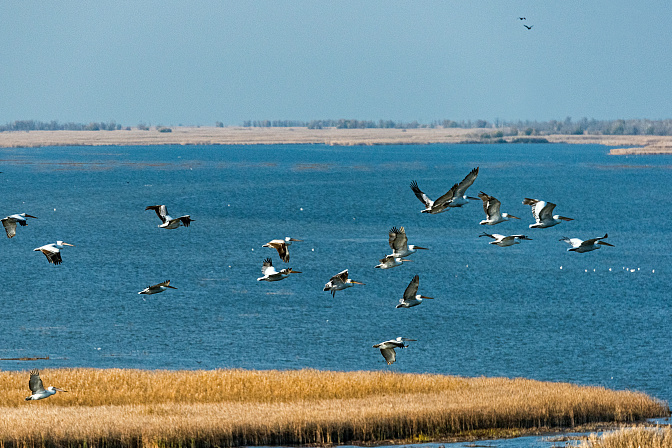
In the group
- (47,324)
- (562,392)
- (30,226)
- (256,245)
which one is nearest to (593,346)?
(562,392)

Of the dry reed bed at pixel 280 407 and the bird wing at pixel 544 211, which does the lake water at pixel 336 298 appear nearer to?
the dry reed bed at pixel 280 407

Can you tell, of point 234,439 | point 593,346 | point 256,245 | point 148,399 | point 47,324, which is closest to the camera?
point 234,439

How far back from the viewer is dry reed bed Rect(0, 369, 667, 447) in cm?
3672

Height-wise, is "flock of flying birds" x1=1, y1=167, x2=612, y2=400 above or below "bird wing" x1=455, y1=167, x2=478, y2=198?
below

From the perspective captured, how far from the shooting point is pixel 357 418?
127 feet

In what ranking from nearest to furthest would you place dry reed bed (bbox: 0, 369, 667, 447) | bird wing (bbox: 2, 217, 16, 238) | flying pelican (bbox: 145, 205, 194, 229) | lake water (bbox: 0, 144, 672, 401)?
bird wing (bbox: 2, 217, 16, 238) < flying pelican (bbox: 145, 205, 194, 229) < dry reed bed (bbox: 0, 369, 667, 447) < lake water (bbox: 0, 144, 672, 401)

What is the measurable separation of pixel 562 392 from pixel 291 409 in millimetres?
13459

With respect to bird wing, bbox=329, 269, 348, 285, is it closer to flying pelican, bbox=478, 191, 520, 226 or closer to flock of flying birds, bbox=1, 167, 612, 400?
flock of flying birds, bbox=1, 167, 612, 400

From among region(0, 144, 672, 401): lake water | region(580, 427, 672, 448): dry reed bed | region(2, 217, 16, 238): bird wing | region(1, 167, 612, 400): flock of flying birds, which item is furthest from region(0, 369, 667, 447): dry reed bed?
region(2, 217, 16, 238): bird wing

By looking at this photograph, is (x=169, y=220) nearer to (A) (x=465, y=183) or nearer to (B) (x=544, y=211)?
(A) (x=465, y=183)

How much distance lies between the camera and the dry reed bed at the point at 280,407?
36.7 meters

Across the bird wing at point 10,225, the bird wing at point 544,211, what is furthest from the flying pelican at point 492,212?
the bird wing at point 10,225

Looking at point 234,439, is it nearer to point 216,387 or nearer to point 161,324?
point 216,387

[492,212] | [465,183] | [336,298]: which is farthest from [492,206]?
[336,298]
